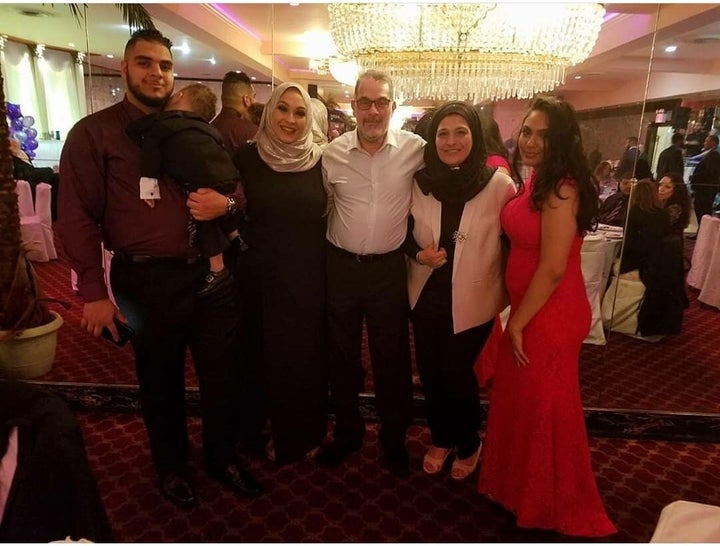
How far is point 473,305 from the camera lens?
73.2 inches

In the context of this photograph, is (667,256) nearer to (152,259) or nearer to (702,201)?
(702,201)

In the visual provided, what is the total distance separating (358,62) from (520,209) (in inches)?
75.0

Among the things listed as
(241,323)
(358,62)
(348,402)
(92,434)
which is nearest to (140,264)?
(241,323)

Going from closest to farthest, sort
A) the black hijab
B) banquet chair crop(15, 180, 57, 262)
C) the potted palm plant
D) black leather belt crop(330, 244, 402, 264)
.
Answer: the black hijab < black leather belt crop(330, 244, 402, 264) < the potted palm plant < banquet chair crop(15, 180, 57, 262)

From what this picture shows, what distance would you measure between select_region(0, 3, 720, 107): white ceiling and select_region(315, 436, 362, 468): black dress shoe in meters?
1.94

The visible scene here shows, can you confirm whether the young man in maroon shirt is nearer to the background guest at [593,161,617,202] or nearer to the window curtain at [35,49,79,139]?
the window curtain at [35,49,79,139]

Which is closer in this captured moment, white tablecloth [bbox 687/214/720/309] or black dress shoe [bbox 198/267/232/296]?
black dress shoe [bbox 198/267/232/296]

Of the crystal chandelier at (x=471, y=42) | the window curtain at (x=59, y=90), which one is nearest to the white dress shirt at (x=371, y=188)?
the crystal chandelier at (x=471, y=42)

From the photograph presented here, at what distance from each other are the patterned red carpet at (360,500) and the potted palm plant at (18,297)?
70cm

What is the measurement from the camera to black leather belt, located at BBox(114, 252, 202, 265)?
1.71 meters

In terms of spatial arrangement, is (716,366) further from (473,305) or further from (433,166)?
(433,166)

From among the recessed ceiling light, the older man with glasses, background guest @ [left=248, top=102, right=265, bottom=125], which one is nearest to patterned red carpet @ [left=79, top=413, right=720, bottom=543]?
the older man with glasses

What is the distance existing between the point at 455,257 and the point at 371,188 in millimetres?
399

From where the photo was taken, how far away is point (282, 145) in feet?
5.93
